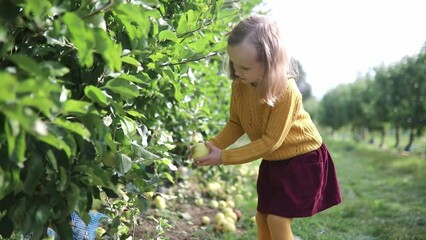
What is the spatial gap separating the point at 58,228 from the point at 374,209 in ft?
13.0

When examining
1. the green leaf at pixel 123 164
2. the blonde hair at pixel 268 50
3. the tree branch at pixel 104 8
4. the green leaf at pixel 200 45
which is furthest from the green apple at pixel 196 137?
the tree branch at pixel 104 8

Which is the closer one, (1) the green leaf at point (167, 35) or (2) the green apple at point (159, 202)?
(1) the green leaf at point (167, 35)

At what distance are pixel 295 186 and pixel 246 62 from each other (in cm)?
67

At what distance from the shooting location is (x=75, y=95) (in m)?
1.62

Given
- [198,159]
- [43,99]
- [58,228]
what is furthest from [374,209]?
[43,99]

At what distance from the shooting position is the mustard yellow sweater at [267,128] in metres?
2.16

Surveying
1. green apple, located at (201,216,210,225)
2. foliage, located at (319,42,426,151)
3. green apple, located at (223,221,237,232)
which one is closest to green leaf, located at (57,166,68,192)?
green apple, located at (223,221,237,232)

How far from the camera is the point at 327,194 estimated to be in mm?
2471

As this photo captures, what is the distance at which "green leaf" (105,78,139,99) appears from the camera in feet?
4.98

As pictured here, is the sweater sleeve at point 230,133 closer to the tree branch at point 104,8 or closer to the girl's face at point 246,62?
the girl's face at point 246,62

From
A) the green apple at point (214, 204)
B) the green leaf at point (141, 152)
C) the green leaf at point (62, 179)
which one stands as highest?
the green leaf at point (62, 179)

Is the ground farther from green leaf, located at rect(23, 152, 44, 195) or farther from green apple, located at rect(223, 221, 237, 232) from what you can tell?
green leaf, located at rect(23, 152, 44, 195)

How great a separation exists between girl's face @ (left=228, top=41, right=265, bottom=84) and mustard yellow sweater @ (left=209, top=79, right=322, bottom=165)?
0.54 ft

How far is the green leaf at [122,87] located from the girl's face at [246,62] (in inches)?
25.8
